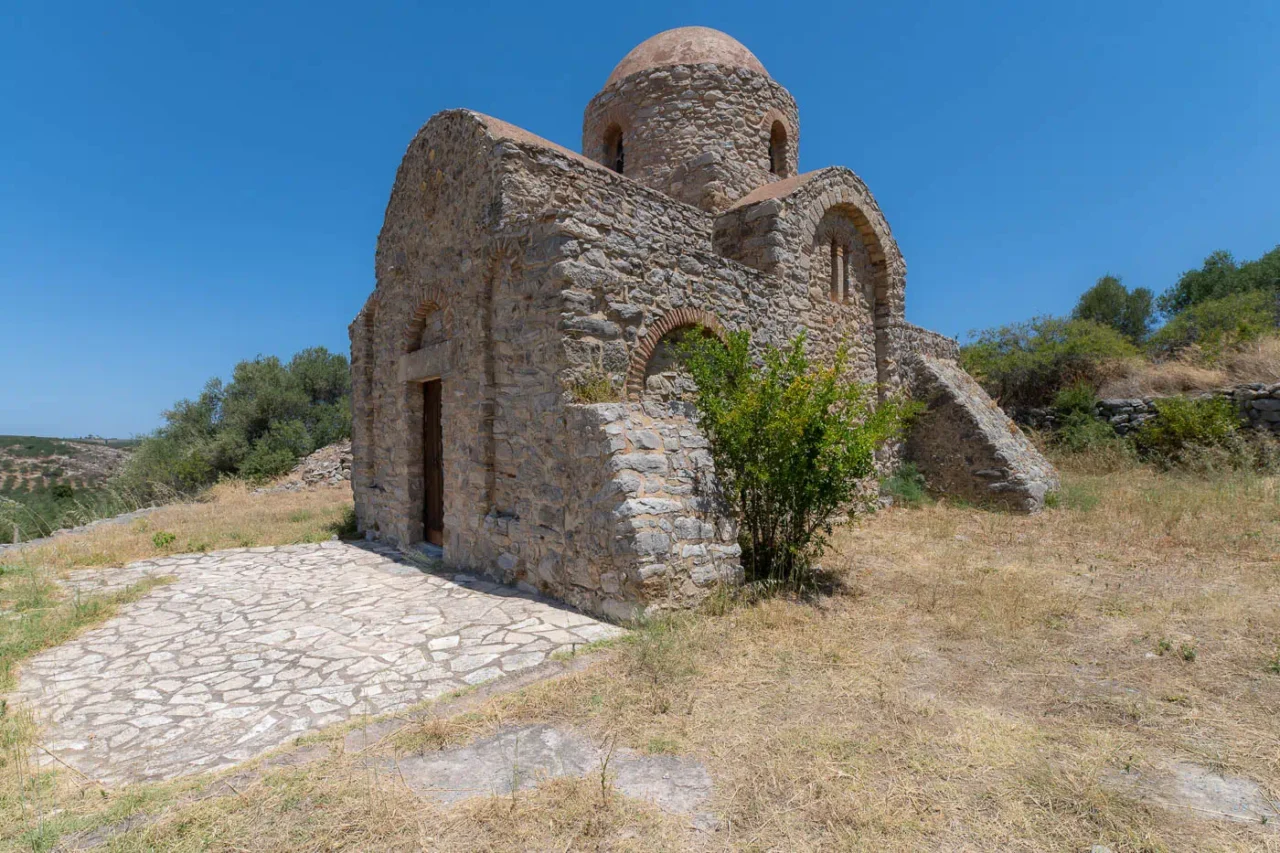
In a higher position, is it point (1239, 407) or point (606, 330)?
point (606, 330)

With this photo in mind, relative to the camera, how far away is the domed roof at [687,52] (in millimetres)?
11445

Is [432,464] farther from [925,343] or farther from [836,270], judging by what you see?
[925,343]

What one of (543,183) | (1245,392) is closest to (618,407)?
(543,183)

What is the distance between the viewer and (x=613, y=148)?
12.5 metres

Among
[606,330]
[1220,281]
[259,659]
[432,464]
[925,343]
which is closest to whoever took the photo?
[259,659]

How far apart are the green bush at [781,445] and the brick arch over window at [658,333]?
485mm

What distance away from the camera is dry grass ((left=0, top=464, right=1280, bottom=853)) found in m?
2.45

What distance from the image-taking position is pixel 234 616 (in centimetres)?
551

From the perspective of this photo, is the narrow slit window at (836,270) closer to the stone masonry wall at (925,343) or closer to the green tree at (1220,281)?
the stone masonry wall at (925,343)

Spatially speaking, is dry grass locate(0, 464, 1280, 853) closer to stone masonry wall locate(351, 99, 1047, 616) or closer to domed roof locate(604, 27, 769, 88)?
stone masonry wall locate(351, 99, 1047, 616)

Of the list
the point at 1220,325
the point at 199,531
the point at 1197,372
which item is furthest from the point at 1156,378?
the point at 199,531

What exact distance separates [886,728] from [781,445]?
265cm

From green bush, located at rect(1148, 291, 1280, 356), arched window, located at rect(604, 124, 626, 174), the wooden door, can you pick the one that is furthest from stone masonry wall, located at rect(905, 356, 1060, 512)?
the wooden door

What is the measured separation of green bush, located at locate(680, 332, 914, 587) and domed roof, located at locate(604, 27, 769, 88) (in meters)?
8.17
